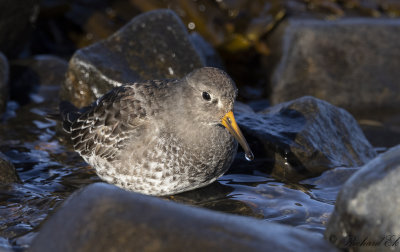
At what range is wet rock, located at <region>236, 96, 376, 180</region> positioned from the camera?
714 centimetres

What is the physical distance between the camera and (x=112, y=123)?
6566mm

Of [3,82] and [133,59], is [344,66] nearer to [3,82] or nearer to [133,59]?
[133,59]

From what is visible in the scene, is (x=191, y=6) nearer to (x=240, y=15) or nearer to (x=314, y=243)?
(x=240, y=15)

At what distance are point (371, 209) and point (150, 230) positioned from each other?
5.65 feet

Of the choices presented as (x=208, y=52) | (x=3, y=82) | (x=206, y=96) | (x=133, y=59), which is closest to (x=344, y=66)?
(x=208, y=52)

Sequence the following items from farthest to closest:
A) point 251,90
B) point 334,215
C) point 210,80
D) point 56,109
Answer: point 251,90, point 56,109, point 210,80, point 334,215

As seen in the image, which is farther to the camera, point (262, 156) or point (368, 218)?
point (262, 156)

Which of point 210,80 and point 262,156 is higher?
point 210,80

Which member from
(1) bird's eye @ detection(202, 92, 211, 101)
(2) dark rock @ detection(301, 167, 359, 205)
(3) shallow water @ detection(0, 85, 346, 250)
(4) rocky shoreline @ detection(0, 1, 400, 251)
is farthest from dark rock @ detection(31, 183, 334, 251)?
(2) dark rock @ detection(301, 167, 359, 205)

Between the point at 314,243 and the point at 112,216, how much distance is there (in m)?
1.55

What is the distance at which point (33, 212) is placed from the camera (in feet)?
20.2

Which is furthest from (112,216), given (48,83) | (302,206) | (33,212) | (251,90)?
(251,90)

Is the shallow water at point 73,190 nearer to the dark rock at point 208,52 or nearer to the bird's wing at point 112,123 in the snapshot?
the bird's wing at point 112,123

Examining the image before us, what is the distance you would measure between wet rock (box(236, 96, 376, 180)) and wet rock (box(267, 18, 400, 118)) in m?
2.13
